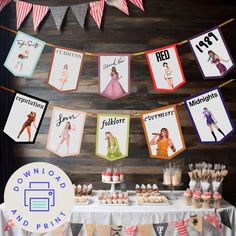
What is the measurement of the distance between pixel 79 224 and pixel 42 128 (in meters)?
1.07

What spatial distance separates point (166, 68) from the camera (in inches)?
115

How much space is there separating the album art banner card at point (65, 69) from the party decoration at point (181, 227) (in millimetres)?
1526

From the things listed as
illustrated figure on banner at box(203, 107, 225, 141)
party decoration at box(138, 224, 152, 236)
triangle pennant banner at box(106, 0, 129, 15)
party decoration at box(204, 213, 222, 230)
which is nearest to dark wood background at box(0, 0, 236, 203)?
triangle pennant banner at box(106, 0, 129, 15)

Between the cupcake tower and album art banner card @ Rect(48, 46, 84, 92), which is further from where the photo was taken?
album art banner card @ Rect(48, 46, 84, 92)

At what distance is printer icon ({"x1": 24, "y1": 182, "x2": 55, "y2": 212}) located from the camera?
72cm

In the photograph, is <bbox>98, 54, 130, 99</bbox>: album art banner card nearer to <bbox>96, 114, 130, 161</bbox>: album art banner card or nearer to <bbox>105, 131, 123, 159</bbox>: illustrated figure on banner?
<bbox>96, 114, 130, 161</bbox>: album art banner card

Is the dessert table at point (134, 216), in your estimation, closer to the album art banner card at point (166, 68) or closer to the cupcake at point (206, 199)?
the cupcake at point (206, 199)

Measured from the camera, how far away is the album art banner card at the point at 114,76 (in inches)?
116

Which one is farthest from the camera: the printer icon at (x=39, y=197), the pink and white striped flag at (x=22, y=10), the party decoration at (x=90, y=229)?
the pink and white striped flag at (x=22, y=10)

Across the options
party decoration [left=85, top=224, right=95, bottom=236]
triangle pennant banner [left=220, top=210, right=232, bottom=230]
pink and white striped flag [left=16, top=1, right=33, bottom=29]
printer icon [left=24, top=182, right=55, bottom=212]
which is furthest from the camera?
pink and white striped flag [left=16, top=1, right=33, bottom=29]

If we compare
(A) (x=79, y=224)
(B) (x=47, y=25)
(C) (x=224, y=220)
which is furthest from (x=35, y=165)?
(B) (x=47, y=25)

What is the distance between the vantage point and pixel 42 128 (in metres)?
2.94

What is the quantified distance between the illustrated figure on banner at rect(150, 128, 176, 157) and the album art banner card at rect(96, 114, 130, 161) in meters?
0.28

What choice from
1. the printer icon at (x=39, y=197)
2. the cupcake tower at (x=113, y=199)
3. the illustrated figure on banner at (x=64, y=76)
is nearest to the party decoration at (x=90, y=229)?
the cupcake tower at (x=113, y=199)
